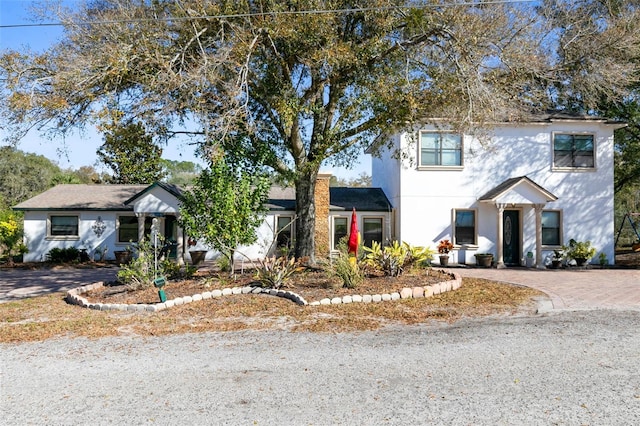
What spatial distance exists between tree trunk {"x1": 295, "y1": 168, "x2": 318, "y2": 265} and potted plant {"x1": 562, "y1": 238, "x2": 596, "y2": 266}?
1117cm

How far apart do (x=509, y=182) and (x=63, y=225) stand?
19882mm

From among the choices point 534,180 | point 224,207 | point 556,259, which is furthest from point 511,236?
point 224,207

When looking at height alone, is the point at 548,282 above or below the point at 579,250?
below

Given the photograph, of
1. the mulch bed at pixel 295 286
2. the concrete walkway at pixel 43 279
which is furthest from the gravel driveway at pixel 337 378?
the concrete walkway at pixel 43 279

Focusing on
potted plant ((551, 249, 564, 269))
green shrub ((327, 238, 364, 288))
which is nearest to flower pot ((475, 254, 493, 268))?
potted plant ((551, 249, 564, 269))

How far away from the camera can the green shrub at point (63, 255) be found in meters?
20.5

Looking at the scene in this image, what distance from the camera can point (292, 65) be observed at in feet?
41.3

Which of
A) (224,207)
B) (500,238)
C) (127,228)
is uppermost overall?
(224,207)

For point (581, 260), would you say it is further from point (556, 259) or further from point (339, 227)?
point (339, 227)

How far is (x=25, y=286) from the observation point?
13.5 m

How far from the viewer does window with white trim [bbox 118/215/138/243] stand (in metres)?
21.8

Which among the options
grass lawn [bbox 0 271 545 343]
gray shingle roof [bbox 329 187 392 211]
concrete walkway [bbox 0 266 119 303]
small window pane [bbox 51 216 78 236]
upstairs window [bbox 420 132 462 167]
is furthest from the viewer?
small window pane [bbox 51 216 78 236]

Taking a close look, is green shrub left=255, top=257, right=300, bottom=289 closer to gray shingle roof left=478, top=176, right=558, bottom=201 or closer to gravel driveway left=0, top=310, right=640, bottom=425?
gravel driveway left=0, top=310, right=640, bottom=425

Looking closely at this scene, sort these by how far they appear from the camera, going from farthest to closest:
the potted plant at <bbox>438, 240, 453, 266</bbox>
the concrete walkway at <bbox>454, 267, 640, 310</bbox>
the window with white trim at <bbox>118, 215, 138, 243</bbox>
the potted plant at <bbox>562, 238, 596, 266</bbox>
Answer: the window with white trim at <bbox>118, 215, 138, 243</bbox>
the potted plant at <bbox>562, 238, 596, 266</bbox>
the potted plant at <bbox>438, 240, 453, 266</bbox>
the concrete walkway at <bbox>454, 267, 640, 310</bbox>
